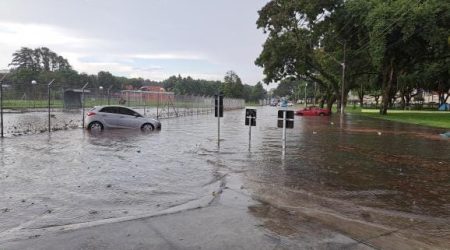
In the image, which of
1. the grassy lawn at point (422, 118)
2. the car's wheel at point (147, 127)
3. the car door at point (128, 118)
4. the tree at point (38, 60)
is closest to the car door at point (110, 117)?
the car door at point (128, 118)

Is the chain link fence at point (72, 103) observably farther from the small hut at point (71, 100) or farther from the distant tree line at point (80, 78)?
the distant tree line at point (80, 78)

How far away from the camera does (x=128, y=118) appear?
24.1 m

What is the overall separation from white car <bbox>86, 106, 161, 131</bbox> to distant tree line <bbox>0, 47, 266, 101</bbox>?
69267 mm

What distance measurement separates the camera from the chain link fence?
97.8ft

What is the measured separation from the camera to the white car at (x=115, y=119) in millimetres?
23578

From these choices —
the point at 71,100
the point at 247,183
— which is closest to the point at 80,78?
the point at 71,100

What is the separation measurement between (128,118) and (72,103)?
80.1 feet

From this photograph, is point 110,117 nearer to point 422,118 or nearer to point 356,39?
point 422,118

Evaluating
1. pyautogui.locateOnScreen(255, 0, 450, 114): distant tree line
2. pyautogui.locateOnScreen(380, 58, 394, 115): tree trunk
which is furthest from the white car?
pyautogui.locateOnScreen(380, 58, 394, 115): tree trunk

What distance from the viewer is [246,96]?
535 feet

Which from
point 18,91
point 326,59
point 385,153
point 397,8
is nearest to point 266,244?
point 385,153

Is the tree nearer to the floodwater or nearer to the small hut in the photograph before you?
the small hut

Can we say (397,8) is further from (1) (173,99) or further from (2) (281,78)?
(1) (173,99)

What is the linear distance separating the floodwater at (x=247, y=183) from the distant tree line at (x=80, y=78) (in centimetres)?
8045
